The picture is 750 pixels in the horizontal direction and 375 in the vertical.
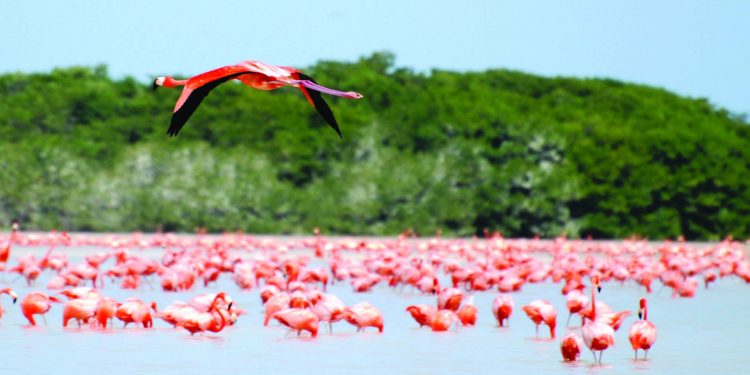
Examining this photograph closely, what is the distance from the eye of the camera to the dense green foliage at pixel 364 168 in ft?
173

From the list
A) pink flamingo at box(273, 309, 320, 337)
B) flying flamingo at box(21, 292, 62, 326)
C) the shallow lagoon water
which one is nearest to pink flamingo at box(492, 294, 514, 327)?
the shallow lagoon water

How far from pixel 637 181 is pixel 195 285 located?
112 feet

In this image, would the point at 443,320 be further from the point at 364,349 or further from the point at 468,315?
the point at 364,349

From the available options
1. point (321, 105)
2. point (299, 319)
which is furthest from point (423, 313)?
point (321, 105)

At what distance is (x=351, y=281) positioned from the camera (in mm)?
24250

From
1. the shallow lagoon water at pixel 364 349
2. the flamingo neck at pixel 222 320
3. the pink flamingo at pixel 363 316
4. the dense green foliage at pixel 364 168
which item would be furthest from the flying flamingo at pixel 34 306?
the dense green foliage at pixel 364 168

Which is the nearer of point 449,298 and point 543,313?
point 543,313

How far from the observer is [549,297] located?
23.3 meters

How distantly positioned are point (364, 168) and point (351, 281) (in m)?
30.3

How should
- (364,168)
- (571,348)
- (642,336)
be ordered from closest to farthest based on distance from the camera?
(571,348) → (642,336) → (364,168)

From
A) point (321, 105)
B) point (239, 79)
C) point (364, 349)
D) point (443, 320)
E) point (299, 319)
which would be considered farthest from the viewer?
point (443, 320)

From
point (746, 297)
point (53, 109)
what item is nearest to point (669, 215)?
point (53, 109)

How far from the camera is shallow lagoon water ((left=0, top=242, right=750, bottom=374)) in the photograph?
13609mm

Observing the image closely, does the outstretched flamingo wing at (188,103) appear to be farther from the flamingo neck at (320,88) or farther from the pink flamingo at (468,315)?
the pink flamingo at (468,315)
